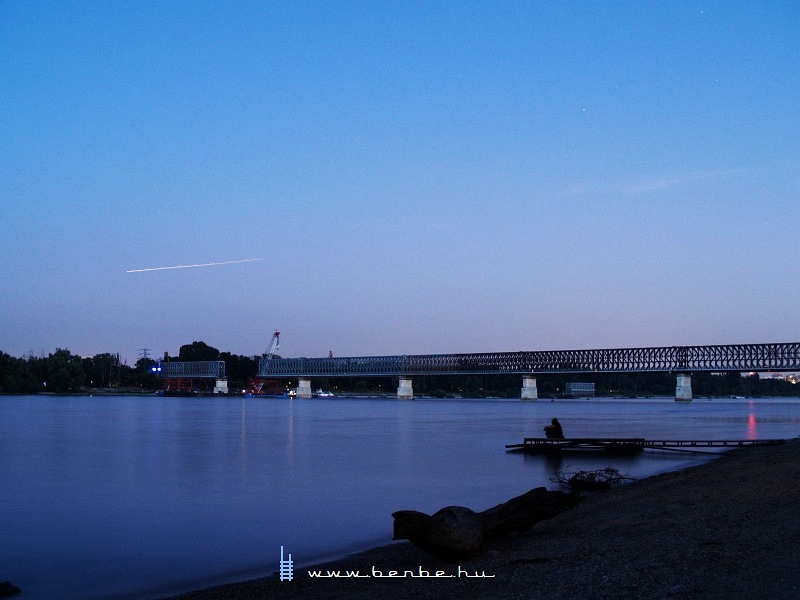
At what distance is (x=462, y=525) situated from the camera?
14.3 metres

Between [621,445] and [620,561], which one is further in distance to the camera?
[621,445]

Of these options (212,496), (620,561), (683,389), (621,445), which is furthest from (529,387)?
(620,561)

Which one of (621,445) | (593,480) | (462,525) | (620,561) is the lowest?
(621,445)

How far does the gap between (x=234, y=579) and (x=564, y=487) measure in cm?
1486

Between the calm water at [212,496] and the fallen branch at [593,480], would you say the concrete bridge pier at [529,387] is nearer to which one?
the calm water at [212,496]

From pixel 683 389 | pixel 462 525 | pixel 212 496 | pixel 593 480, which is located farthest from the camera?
pixel 683 389

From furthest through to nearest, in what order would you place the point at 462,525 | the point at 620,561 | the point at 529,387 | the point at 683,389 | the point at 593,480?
the point at 529,387 < the point at 683,389 < the point at 593,480 < the point at 462,525 < the point at 620,561

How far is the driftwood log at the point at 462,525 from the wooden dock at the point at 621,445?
1059 inches

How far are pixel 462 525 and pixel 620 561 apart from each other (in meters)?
2.95

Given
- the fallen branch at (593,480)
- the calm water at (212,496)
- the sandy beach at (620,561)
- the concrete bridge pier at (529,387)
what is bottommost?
the concrete bridge pier at (529,387)

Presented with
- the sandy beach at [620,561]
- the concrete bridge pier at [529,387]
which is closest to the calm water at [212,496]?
the sandy beach at [620,561]

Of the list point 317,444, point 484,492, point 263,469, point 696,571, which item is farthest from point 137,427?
point 696,571

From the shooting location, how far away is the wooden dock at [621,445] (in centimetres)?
4253

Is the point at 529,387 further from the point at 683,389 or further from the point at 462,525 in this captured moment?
the point at 462,525
